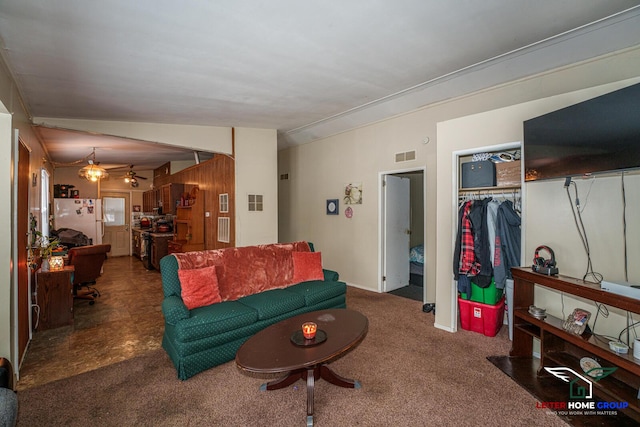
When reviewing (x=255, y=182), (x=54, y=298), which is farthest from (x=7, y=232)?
(x=255, y=182)

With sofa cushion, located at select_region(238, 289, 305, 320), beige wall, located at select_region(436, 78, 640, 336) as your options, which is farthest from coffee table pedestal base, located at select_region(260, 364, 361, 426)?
beige wall, located at select_region(436, 78, 640, 336)

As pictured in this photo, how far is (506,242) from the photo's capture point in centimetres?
304

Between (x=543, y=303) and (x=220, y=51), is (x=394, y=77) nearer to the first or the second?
(x=220, y=51)

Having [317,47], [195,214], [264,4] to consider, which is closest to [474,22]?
[317,47]

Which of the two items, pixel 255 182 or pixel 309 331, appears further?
pixel 255 182

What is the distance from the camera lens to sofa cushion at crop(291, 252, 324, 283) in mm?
3787

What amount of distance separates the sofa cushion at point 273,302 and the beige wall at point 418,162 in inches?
67.2

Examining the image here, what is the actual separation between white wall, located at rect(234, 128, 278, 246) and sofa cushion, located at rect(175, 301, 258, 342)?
7.56 ft

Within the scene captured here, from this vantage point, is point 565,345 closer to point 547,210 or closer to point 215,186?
point 547,210

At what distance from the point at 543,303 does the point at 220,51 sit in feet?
12.5

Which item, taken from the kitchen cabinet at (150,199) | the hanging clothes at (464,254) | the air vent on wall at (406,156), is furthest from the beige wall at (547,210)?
the kitchen cabinet at (150,199)

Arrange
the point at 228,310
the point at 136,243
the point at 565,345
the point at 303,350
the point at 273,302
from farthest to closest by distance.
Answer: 1. the point at 136,243
2. the point at 273,302
3. the point at 228,310
4. the point at 565,345
5. the point at 303,350

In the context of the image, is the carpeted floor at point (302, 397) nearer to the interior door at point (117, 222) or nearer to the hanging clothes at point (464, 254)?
the hanging clothes at point (464, 254)

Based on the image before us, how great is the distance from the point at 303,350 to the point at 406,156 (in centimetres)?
337
